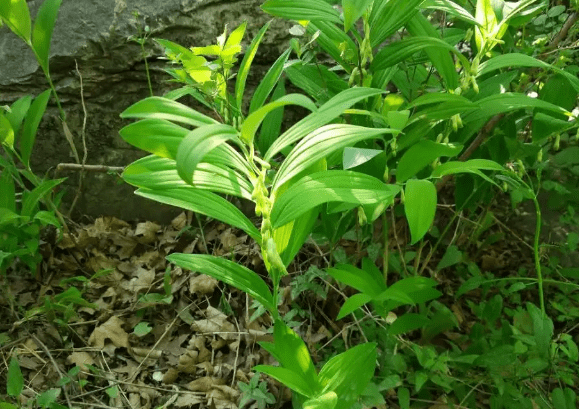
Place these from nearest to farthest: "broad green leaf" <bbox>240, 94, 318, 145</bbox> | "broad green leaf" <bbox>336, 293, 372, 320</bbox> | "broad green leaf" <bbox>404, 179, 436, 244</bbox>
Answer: "broad green leaf" <bbox>240, 94, 318, 145</bbox>
"broad green leaf" <bbox>404, 179, 436, 244</bbox>
"broad green leaf" <bbox>336, 293, 372, 320</bbox>

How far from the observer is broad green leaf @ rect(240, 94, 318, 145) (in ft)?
3.05

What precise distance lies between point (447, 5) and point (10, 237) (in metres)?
1.58

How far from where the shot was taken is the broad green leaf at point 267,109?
93 centimetres

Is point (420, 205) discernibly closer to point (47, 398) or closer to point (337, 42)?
point (337, 42)

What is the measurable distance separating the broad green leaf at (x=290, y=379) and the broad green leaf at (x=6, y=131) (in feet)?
4.03

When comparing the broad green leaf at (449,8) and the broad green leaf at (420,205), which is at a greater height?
the broad green leaf at (449,8)

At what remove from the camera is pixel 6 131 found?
5.80ft

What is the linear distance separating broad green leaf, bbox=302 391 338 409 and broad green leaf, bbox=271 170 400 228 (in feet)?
1.21

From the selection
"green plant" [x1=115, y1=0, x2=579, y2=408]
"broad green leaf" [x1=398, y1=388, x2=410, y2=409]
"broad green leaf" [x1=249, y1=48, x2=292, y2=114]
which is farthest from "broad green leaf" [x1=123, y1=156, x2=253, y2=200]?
"broad green leaf" [x1=398, y1=388, x2=410, y2=409]

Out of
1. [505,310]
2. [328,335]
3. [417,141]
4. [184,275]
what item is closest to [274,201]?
[417,141]

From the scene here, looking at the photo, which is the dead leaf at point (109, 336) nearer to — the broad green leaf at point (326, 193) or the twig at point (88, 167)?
the twig at point (88, 167)

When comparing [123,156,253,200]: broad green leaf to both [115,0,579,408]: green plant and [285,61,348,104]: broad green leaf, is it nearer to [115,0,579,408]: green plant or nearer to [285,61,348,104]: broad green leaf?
[115,0,579,408]: green plant

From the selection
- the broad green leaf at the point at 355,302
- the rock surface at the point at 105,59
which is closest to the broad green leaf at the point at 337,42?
the broad green leaf at the point at 355,302

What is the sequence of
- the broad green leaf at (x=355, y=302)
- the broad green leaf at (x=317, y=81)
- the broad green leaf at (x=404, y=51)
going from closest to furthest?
1. the broad green leaf at (x=404, y=51)
2. the broad green leaf at (x=355, y=302)
3. the broad green leaf at (x=317, y=81)
